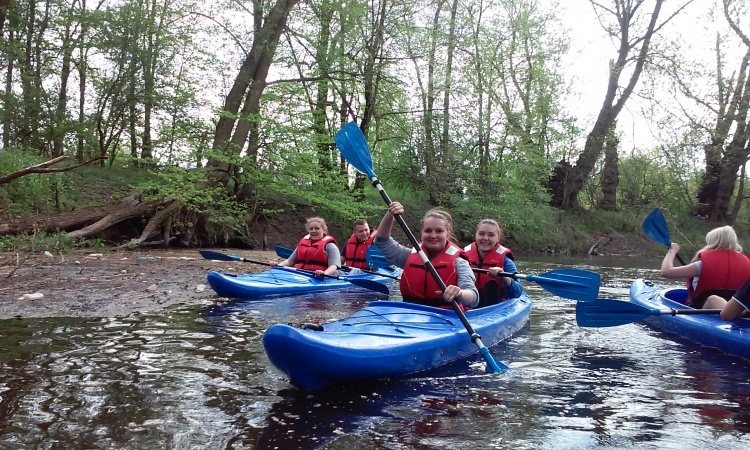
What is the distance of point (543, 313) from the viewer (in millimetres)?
6254

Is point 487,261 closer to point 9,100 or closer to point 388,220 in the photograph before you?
point 388,220

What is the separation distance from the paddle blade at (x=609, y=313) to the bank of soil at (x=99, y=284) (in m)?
3.53

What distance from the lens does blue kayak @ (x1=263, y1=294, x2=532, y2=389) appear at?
2.74 m

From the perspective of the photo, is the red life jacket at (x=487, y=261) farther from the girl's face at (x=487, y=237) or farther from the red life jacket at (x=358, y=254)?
the red life jacket at (x=358, y=254)

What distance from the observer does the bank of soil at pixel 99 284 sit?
4.92m

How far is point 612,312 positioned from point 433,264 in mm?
1594

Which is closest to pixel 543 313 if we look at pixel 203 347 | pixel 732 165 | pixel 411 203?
pixel 203 347

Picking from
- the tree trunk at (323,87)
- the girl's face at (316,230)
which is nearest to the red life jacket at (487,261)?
the girl's face at (316,230)

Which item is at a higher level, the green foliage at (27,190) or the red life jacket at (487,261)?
the green foliage at (27,190)

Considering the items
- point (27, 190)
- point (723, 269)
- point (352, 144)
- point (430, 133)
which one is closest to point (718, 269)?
point (723, 269)

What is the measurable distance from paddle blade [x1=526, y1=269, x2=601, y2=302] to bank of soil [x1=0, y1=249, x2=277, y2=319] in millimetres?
3329

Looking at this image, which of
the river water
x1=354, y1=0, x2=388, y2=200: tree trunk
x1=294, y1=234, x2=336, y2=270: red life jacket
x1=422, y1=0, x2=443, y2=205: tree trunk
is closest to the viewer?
the river water

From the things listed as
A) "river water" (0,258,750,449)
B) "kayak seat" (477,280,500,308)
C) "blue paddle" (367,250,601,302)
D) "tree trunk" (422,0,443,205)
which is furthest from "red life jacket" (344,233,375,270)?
"tree trunk" (422,0,443,205)

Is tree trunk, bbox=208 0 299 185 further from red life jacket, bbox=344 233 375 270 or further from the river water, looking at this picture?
the river water
